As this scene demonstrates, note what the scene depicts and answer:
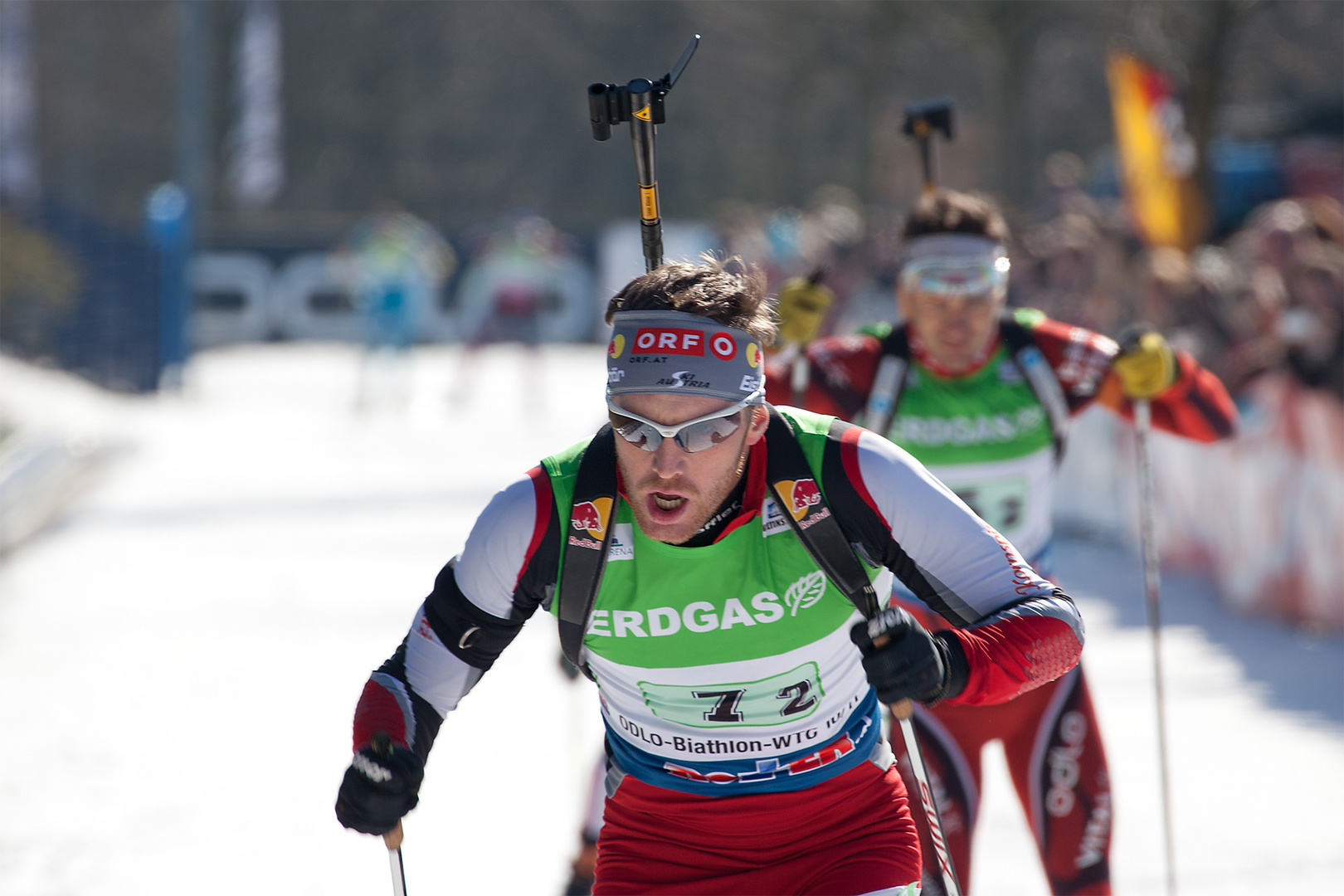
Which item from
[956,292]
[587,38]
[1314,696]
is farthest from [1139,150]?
[587,38]

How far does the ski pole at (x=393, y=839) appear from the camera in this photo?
293 centimetres

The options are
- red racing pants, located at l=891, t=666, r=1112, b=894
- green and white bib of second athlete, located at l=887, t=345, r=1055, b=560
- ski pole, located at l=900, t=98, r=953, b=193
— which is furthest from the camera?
ski pole, located at l=900, t=98, r=953, b=193

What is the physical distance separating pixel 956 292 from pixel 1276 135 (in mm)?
19732

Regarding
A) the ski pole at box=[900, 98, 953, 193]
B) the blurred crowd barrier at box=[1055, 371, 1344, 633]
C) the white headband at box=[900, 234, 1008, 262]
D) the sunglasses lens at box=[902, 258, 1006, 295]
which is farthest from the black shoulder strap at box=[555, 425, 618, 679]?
the blurred crowd barrier at box=[1055, 371, 1344, 633]

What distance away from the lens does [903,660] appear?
2.71 meters

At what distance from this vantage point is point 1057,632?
292 cm

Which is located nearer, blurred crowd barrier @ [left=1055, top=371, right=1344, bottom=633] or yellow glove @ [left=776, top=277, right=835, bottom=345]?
yellow glove @ [left=776, top=277, right=835, bottom=345]

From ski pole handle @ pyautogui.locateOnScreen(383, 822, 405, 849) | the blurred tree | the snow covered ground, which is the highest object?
the blurred tree

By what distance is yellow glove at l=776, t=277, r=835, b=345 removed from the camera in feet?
17.0

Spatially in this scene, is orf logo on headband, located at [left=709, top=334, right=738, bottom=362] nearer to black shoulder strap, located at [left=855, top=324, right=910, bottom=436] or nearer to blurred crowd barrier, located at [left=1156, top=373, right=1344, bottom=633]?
black shoulder strap, located at [left=855, top=324, right=910, bottom=436]

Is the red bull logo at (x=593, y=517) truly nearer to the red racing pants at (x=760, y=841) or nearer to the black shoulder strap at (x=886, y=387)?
the red racing pants at (x=760, y=841)

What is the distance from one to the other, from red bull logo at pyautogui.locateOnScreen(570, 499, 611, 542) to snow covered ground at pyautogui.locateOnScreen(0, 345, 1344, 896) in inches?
105

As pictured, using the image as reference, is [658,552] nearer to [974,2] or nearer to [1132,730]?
[1132,730]

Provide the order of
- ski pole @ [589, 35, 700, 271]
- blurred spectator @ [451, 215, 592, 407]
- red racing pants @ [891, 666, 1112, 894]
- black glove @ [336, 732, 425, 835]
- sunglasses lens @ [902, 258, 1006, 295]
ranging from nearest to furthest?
black glove @ [336, 732, 425, 835]
ski pole @ [589, 35, 700, 271]
red racing pants @ [891, 666, 1112, 894]
sunglasses lens @ [902, 258, 1006, 295]
blurred spectator @ [451, 215, 592, 407]
